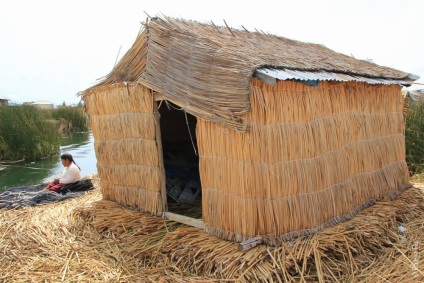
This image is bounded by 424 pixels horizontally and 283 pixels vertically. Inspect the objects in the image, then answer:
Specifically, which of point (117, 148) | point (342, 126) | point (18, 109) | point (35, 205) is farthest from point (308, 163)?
point (18, 109)

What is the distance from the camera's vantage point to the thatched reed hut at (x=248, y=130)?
12.4 feet

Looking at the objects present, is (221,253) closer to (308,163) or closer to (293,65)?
(308,163)

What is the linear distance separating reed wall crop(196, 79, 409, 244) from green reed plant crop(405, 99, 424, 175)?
4.09 m

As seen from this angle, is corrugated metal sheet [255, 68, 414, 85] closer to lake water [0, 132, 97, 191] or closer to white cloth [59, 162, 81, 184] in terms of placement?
white cloth [59, 162, 81, 184]

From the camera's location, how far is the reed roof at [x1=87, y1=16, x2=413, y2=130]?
147 inches

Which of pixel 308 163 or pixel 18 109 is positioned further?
pixel 18 109

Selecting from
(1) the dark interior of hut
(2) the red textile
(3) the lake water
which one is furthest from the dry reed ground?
(3) the lake water

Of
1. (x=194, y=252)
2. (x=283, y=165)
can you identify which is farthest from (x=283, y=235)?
(x=194, y=252)

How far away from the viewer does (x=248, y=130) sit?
3.68 meters

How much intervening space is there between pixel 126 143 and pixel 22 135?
34.5 feet

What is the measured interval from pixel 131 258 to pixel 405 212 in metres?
3.49

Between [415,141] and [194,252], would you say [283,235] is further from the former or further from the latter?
[415,141]

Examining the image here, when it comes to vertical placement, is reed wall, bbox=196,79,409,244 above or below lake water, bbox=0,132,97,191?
above

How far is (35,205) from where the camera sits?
653 centimetres
